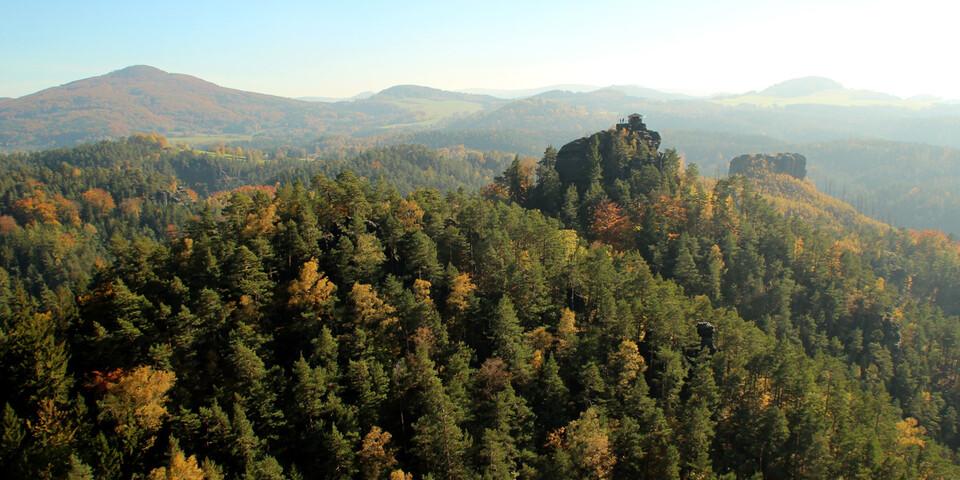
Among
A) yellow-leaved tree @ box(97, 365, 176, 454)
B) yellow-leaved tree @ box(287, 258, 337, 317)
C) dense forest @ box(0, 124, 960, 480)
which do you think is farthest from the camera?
yellow-leaved tree @ box(287, 258, 337, 317)

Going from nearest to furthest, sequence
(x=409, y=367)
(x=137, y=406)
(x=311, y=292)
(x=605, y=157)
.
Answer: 1. (x=137, y=406)
2. (x=409, y=367)
3. (x=311, y=292)
4. (x=605, y=157)

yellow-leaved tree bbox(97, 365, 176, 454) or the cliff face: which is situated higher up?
the cliff face

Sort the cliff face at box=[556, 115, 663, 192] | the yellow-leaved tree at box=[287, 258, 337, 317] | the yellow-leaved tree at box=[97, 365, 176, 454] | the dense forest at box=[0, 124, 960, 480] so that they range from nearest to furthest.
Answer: the yellow-leaved tree at box=[97, 365, 176, 454] < the dense forest at box=[0, 124, 960, 480] < the yellow-leaved tree at box=[287, 258, 337, 317] < the cliff face at box=[556, 115, 663, 192]

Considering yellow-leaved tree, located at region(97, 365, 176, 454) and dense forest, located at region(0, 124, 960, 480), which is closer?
yellow-leaved tree, located at region(97, 365, 176, 454)

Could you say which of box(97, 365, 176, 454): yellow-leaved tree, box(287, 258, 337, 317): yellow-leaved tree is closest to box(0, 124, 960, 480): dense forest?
box(97, 365, 176, 454): yellow-leaved tree

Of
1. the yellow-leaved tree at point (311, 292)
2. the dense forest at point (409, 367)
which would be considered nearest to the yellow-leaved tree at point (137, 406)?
the dense forest at point (409, 367)

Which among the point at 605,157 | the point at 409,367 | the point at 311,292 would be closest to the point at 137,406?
the point at 311,292

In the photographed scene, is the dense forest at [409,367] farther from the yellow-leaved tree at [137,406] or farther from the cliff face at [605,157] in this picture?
the cliff face at [605,157]

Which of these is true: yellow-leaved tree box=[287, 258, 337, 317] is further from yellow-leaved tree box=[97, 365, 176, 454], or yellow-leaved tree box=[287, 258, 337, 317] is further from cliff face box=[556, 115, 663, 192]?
cliff face box=[556, 115, 663, 192]

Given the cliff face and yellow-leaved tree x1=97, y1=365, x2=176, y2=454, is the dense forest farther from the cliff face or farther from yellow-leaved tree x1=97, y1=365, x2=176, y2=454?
the cliff face

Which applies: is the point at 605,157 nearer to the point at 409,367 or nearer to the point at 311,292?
the point at 409,367

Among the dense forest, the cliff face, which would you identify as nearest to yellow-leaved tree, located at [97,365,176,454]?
the dense forest
